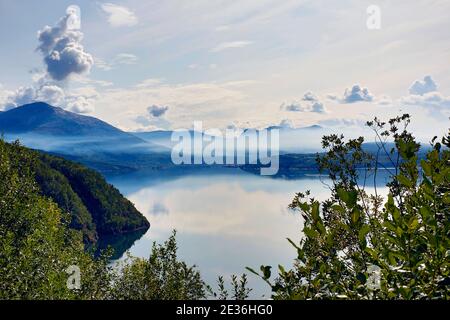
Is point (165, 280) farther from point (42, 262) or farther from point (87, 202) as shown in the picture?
point (87, 202)

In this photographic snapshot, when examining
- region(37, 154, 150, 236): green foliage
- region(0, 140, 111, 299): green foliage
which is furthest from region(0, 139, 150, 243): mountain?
region(0, 140, 111, 299): green foliage

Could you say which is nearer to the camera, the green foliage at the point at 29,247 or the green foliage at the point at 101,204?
the green foliage at the point at 29,247

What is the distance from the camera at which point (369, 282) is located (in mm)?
3705

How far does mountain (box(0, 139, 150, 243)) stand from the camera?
17061 cm

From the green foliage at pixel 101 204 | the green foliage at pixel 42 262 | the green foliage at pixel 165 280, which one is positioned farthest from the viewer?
the green foliage at pixel 101 204

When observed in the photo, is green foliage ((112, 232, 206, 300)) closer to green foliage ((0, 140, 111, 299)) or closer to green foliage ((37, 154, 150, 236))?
green foliage ((0, 140, 111, 299))

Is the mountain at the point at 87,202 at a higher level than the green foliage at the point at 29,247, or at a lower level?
lower

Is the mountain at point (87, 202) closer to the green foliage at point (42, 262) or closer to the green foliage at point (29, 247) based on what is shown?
the green foliage at point (29, 247)

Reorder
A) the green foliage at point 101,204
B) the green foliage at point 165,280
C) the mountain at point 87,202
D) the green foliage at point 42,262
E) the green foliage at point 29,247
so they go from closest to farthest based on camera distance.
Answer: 1. the green foliage at point 29,247
2. the green foliage at point 42,262
3. the green foliage at point 165,280
4. the mountain at point 87,202
5. the green foliage at point 101,204

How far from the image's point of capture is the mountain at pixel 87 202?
171m

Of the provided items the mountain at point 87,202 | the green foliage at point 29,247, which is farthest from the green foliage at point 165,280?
the mountain at point 87,202

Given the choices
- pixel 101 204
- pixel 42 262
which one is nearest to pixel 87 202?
pixel 101 204

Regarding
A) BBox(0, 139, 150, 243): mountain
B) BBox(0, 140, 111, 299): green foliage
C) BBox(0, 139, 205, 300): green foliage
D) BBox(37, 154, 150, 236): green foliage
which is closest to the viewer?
BBox(0, 140, 111, 299): green foliage
